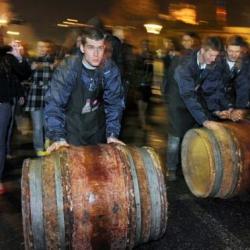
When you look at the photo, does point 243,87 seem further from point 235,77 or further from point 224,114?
point 224,114

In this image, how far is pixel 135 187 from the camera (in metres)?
3.14

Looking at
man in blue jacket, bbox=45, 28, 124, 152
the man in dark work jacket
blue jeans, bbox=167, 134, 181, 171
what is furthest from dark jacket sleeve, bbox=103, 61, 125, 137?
blue jeans, bbox=167, 134, 181, 171

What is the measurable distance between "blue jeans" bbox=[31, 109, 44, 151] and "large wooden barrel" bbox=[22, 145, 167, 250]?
2.96m

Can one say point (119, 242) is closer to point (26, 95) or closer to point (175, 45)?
point (26, 95)

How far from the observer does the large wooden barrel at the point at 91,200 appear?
3.00 meters

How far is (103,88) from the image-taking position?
391 cm

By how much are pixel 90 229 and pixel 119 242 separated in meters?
0.25

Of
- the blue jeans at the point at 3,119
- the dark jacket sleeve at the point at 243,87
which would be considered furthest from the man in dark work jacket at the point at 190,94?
the blue jeans at the point at 3,119

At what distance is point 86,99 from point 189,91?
5.09 ft

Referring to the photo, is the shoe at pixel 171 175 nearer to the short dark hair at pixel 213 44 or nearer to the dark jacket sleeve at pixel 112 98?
the short dark hair at pixel 213 44

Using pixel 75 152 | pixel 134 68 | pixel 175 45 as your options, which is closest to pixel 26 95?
pixel 134 68

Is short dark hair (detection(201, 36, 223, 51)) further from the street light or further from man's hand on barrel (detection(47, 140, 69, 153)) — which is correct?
the street light

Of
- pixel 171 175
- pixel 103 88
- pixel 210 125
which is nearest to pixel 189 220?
pixel 210 125

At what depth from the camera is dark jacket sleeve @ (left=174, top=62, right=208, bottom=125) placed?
4973 mm
